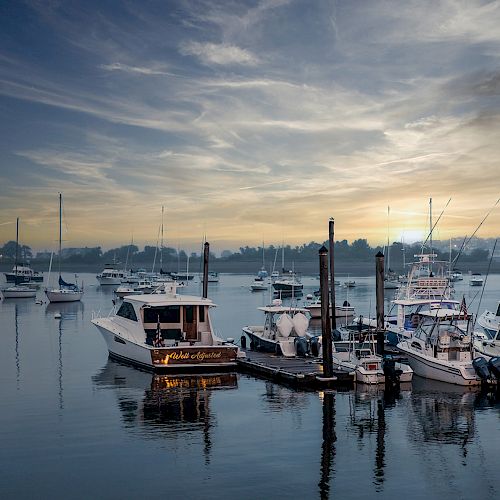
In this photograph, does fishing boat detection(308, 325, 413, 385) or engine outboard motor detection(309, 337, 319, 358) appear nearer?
fishing boat detection(308, 325, 413, 385)

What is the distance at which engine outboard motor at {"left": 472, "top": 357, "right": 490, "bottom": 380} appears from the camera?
2845 cm

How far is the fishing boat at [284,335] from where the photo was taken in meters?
36.0

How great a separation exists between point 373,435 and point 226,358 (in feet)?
37.9

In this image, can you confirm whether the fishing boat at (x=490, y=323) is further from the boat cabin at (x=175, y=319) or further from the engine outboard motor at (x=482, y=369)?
the boat cabin at (x=175, y=319)

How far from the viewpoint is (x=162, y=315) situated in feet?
113

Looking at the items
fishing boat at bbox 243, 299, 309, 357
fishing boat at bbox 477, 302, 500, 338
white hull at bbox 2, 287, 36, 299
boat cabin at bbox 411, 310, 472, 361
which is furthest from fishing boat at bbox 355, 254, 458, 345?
white hull at bbox 2, 287, 36, 299

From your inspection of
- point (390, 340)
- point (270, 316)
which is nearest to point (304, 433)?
point (270, 316)

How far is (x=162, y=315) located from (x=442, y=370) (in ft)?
45.1

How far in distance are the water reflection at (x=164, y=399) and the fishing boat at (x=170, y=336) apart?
2.16ft

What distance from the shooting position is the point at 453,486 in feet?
55.9

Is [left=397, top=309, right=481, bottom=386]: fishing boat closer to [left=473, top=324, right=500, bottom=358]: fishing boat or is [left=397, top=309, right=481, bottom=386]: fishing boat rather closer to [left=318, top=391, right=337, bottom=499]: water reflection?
[left=473, top=324, right=500, bottom=358]: fishing boat

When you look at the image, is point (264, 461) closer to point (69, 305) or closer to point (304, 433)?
point (304, 433)

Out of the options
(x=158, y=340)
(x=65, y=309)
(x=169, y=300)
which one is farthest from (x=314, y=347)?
(x=65, y=309)

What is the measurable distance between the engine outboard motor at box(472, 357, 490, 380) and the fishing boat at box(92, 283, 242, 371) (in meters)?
10.8
